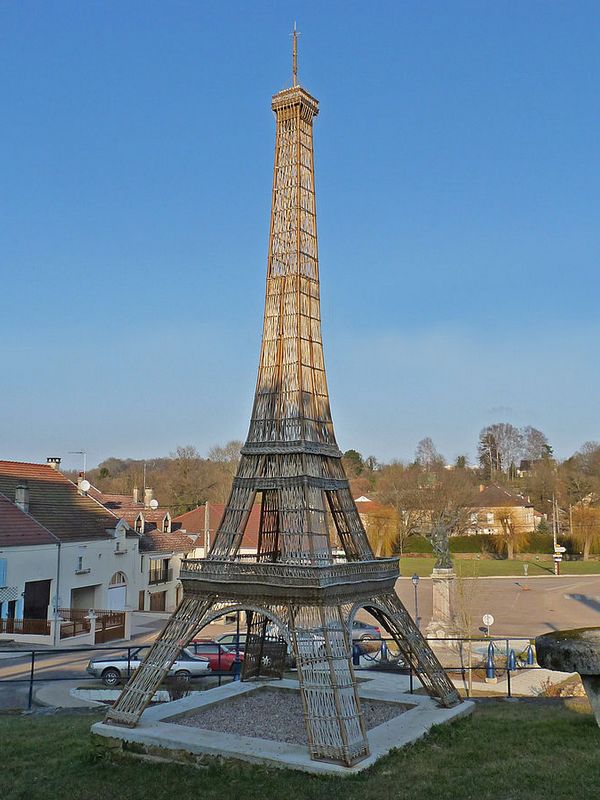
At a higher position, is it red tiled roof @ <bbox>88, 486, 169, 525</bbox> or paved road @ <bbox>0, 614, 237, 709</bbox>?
Result: red tiled roof @ <bbox>88, 486, 169, 525</bbox>

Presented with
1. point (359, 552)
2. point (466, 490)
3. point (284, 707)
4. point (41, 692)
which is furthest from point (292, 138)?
point (466, 490)

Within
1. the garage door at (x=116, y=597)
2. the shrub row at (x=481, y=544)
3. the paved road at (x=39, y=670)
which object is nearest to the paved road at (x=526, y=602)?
the shrub row at (x=481, y=544)

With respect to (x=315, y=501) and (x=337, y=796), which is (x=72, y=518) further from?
(x=337, y=796)

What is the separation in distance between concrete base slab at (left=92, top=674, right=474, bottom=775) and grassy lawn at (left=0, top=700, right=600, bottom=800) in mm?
197

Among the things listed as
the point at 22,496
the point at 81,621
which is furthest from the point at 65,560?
the point at 22,496

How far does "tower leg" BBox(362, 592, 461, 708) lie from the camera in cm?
1499

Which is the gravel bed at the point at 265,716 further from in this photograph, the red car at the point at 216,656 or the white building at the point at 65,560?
the white building at the point at 65,560

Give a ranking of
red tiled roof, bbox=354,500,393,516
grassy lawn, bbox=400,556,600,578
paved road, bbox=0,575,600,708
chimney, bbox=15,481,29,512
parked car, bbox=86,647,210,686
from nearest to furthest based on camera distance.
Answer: parked car, bbox=86,647,210,686
paved road, bbox=0,575,600,708
chimney, bbox=15,481,29,512
grassy lawn, bbox=400,556,600,578
red tiled roof, bbox=354,500,393,516

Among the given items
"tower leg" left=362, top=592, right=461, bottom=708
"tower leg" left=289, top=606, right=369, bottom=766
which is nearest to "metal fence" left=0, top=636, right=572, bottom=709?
"tower leg" left=362, top=592, right=461, bottom=708

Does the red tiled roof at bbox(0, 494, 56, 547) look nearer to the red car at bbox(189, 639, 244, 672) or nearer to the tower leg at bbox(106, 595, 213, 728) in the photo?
the red car at bbox(189, 639, 244, 672)

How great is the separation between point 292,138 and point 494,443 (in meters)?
106

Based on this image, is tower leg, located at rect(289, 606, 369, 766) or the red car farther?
the red car

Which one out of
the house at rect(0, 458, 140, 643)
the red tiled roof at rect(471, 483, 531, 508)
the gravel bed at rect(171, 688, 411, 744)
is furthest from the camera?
the red tiled roof at rect(471, 483, 531, 508)

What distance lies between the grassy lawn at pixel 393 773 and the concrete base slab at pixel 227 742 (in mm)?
197
